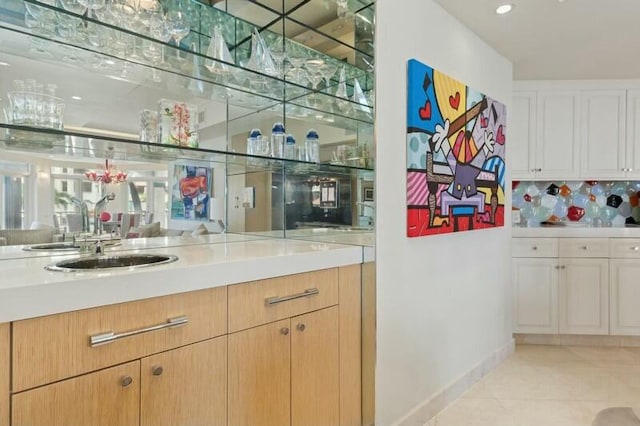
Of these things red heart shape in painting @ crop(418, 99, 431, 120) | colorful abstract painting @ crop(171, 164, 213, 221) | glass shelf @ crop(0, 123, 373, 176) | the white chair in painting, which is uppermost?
red heart shape in painting @ crop(418, 99, 431, 120)

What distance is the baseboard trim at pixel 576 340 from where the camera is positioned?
3.22 m

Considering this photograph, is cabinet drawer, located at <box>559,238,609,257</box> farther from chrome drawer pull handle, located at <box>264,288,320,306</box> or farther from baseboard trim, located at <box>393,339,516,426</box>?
chrome drawer pull handle, located at <box>264,288,320,306</box>

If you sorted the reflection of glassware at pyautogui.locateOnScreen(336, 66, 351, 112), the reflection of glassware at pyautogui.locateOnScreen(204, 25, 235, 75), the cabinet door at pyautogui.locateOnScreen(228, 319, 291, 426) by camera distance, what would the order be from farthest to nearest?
1. the reflection of glassware at pyautogui.locateOnScreen(336, 66, 351, 112)
2. the reflection of glassware at pyautogui.locateOnScreen(204, 25, 235, 75)
3. the cabinet door at pyautogui.locateOnScreen(228, 319, 291, 426)

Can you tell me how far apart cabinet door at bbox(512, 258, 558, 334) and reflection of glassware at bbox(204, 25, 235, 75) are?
2.74 metres

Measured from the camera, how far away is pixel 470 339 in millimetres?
Answer: 2469

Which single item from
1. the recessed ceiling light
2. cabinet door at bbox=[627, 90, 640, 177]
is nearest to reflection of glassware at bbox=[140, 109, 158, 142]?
the recessed ceiling light

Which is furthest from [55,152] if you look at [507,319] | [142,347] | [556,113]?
[556,113]

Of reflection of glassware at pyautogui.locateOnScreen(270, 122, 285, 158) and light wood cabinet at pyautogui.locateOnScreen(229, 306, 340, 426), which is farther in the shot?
reflection of glassware at pyautogui.locateOnScreen(270, 122, 285, 158)

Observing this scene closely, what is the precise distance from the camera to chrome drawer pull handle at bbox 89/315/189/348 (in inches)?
39.0

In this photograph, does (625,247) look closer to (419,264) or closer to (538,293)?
(538,293)

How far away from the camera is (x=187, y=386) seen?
1.18 meters

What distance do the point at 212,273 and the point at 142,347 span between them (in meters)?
0.29

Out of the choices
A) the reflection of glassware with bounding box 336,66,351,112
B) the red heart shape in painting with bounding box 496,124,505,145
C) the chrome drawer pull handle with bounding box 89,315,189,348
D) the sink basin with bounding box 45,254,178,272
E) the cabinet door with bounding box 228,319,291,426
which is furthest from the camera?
the red heart shape in painting with bounding box 496,124,505,145

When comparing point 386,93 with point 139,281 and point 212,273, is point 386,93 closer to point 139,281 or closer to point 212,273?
point 212,273
